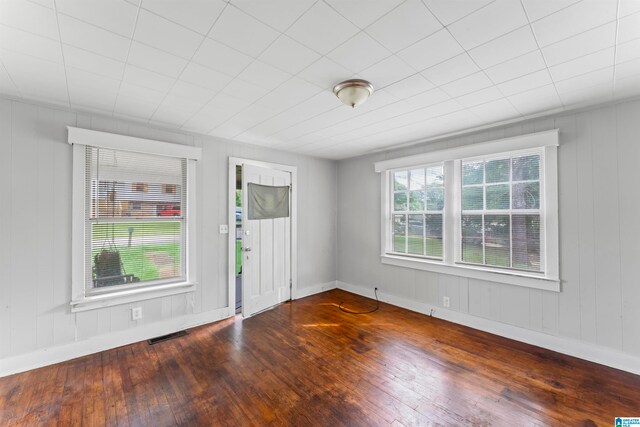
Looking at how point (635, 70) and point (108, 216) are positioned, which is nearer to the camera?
point (635, 70)

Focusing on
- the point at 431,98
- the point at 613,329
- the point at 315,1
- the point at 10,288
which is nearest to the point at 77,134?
the point at 10,288

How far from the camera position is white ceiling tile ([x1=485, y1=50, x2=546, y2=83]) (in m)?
Answer: 1.83

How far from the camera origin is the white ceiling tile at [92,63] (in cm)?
175

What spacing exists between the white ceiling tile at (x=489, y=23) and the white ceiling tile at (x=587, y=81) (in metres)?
1.05

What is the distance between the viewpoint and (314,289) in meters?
4.86

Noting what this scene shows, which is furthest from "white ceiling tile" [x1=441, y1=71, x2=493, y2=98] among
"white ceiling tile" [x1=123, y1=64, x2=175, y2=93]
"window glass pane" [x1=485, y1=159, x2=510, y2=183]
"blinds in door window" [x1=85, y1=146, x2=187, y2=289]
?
"blinds in door window" [x1=85, y1=146, x2=187, y2=289]

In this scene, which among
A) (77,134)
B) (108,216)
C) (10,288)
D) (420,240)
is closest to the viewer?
(10,288)

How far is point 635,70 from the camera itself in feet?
6.48

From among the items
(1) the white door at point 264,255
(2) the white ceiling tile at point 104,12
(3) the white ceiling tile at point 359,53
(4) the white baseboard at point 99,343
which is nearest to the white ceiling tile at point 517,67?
(3) the white ceiling tile at point 359,53

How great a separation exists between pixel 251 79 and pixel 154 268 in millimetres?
2503

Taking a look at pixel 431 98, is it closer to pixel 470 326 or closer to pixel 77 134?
pixel 470 326

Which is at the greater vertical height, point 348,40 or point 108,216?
point 348,40

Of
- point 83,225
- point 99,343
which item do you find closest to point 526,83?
point 83,225

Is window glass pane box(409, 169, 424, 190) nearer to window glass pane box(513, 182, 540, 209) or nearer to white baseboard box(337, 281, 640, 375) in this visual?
window glass pane box(513, 182, 540, 209)
